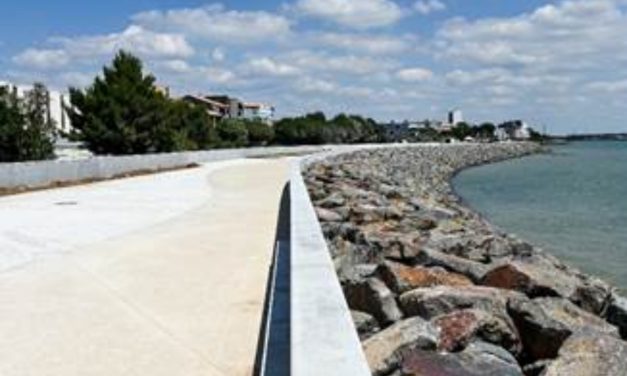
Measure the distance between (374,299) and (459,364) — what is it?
2123 mm

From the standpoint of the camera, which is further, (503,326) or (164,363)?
(503,326)

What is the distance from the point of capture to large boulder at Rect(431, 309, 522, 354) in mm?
6621

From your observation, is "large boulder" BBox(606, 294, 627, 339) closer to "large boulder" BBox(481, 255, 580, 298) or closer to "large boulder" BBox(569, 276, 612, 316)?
Result: "large boulder" BBox(569, 276, 612, 316)

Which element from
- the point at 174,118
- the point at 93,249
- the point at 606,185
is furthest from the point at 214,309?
the point at 174,118

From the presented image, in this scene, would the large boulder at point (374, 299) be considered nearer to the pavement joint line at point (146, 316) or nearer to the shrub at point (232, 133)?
the pavement joint line at point (146, 316)

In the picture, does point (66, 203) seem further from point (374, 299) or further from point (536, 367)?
point (536, 367)

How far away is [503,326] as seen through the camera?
7105 millimetres

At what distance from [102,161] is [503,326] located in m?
27.3

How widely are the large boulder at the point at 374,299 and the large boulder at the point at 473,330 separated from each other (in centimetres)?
64

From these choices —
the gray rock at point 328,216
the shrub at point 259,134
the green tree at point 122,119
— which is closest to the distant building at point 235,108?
the shrub at point 259,134

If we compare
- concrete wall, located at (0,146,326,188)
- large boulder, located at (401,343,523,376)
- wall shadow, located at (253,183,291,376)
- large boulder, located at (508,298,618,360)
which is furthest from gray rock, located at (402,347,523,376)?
concrete wall, located at (0,146,326,188)

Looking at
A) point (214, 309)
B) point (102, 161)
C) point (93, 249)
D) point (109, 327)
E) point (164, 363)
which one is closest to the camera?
point (164, 363)

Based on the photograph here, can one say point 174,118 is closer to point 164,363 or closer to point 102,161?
point 102,161

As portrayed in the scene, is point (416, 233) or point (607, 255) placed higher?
point (416, 233)
